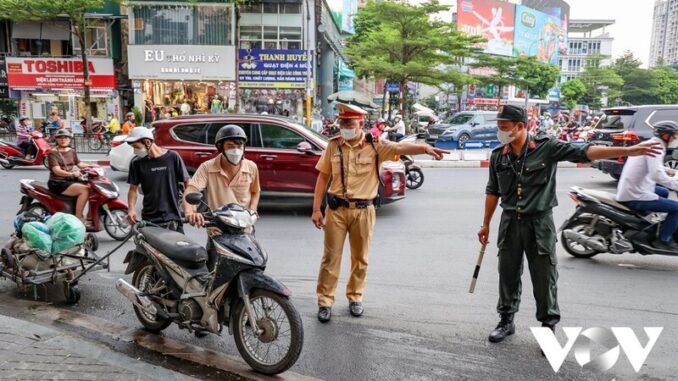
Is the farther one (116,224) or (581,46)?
(581,46)

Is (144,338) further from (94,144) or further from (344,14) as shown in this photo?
(344,14)

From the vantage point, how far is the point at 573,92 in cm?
6650

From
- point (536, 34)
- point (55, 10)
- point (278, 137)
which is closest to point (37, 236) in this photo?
point (278, 137)

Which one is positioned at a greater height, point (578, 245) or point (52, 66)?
point (52, 66)

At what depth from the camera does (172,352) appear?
399cm

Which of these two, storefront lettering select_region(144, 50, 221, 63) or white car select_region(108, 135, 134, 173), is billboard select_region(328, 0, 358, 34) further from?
white car select_region(108, 135, 134, 173)

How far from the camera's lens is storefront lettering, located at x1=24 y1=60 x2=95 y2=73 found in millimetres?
28672

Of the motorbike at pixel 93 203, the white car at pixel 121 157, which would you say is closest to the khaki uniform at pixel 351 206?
the motorbike at pixel 93 203

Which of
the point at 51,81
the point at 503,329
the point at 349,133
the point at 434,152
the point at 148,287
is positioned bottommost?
the point at 503,329

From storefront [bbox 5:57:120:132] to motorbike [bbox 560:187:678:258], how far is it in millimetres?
27229

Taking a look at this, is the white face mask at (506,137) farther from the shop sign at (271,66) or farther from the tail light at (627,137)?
the shop sign at (271,66)

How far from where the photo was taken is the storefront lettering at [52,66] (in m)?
28.7

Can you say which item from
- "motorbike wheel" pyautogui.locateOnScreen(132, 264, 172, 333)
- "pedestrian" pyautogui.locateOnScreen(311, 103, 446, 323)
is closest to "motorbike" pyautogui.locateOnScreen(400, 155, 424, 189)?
"pedestrian" pyautogui.locateOnScreen(311, 103, 446, 323)

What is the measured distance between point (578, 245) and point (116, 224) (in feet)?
19.9
